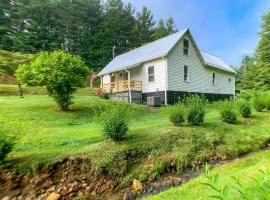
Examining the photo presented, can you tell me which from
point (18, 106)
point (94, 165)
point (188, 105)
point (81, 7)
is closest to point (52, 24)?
point (81, 7)

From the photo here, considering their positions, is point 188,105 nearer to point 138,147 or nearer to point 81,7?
point 138,147

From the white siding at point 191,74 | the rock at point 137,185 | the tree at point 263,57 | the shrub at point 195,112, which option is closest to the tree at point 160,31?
the tree at point 263,57

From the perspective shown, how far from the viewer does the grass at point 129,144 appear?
8.31m

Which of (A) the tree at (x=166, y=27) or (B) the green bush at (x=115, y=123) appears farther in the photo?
(A) the tree at (x=166, y=27)

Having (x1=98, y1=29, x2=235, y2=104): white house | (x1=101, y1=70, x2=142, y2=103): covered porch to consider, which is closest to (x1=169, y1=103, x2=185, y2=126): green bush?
A: (x1=98, y1=29, x2=235, y2=104): white house

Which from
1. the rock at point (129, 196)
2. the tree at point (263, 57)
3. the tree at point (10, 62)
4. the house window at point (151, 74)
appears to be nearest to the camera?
the rock at point (129, 196)

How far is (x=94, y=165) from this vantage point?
8.13 meters

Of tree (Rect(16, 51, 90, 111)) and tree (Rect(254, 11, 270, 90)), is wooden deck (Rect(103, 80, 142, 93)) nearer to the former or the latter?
tree (Rect(16, 51, 90, 111))

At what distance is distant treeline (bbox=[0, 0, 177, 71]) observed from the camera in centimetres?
4350

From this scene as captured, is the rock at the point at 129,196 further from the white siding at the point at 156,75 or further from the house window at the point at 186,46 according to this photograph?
the house window at the point at 186,46

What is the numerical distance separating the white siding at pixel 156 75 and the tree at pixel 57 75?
25.1 ft

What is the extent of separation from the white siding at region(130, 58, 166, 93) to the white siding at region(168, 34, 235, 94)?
60 cm

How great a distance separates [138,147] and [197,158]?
2.35m

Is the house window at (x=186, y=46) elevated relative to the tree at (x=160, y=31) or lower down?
lower down
